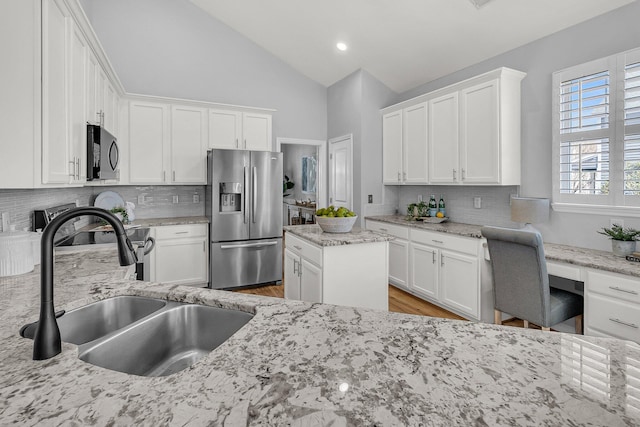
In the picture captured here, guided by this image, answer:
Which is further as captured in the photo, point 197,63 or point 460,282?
point 197,63

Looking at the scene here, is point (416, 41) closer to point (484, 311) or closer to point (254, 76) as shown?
point (254, 76)

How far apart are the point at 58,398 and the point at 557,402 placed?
3.08ft

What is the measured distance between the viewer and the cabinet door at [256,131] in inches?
179

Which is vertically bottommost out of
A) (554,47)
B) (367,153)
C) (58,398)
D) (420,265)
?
(420,265)

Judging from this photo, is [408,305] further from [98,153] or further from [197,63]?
[197,63]

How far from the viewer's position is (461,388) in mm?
651

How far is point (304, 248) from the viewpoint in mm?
2754

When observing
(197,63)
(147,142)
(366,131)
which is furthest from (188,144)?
(366,131)

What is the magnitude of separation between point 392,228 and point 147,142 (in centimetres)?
323

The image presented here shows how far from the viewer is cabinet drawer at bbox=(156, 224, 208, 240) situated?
3.87 meters

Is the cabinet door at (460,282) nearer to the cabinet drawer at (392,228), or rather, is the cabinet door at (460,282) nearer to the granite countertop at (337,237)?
the cabinet drawer at (392,228)

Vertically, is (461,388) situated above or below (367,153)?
below

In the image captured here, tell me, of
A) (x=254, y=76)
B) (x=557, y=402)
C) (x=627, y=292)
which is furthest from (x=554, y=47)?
(x=254, y=76)

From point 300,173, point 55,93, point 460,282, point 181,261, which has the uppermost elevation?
point 300,173
